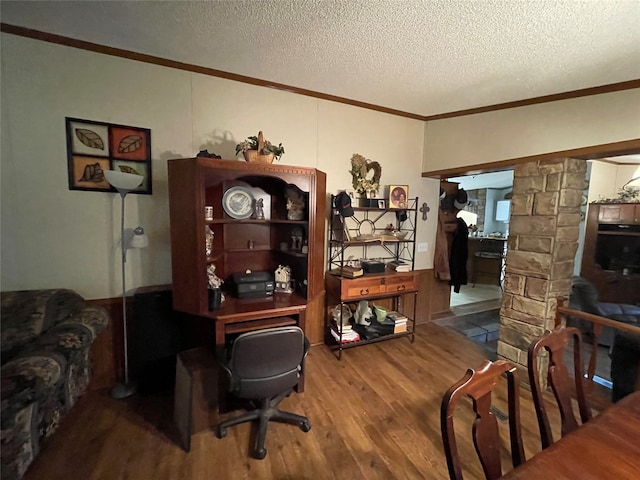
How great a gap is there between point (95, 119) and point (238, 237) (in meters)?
1.39

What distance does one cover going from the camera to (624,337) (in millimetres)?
2152

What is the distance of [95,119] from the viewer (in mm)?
2059

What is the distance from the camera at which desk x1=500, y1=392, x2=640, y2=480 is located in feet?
2.68

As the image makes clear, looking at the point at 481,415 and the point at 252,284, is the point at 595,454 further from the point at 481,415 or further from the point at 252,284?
the point at 252,284

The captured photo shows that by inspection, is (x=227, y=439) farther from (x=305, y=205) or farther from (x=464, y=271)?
(x=464, y=271)

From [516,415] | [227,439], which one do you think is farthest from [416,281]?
[227,439]

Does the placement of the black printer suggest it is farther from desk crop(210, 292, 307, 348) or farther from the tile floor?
the tile floor

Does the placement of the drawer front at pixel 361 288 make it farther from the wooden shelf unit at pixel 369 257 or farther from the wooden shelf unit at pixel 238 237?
the wooden shelf unit at pixel 238 237

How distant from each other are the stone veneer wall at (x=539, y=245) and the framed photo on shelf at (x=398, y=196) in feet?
3.37

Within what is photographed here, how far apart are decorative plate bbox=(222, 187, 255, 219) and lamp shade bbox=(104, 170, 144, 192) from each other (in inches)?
24.3

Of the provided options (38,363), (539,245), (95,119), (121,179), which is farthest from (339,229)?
(38,363)

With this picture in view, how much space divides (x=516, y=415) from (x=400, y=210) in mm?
2395

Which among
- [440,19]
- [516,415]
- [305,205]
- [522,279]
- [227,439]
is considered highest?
[440,19]

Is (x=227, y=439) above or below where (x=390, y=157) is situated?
below
